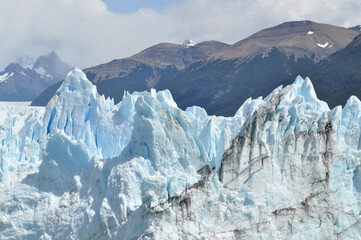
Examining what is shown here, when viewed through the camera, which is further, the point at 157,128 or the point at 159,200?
the point at 157,128

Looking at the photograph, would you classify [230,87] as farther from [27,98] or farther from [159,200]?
[27,98]

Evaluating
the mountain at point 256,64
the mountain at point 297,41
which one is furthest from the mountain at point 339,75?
the mountain at point 297,41

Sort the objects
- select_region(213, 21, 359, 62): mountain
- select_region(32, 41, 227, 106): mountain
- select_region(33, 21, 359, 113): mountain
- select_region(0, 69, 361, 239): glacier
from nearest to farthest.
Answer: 1. select_region(0, 69, 361, 239): glacier
2. select_region(33, 21, 359, 113): mountain
3. select_region(213, 21, 359, 62): mountain
4. select_region(32, 41, 227, 106): mountain

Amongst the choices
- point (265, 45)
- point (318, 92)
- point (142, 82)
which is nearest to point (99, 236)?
point (318, 92)

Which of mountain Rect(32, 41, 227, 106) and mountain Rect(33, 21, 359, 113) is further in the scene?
mountain Rect(32, 41, 227, 106)

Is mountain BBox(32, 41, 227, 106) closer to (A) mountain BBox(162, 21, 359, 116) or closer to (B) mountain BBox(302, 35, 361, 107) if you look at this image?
(A) mountain BBox(162, 21, 359, 116)

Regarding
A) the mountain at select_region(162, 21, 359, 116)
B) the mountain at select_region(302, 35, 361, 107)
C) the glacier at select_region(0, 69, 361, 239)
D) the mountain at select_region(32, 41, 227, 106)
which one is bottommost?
the glacier at select_region(0, 69, 361, 239)

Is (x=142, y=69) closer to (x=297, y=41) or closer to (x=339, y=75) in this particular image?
(x=297, y=41)

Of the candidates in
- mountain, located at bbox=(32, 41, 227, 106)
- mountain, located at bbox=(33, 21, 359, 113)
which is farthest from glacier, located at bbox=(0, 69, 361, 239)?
mountain, located at bbox=(32, 41, 227, 106)
